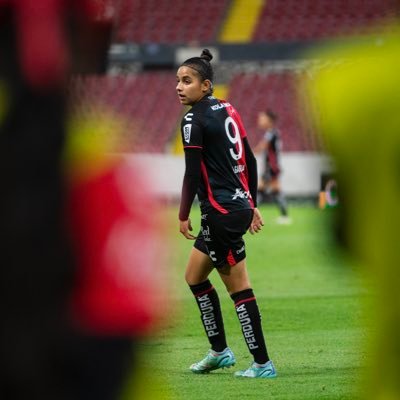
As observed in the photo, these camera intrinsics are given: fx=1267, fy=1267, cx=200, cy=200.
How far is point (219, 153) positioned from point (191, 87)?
42 centimetres

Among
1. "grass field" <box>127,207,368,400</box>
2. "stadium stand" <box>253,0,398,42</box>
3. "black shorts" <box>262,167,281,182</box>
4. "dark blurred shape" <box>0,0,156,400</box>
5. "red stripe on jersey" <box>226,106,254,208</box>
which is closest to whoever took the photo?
"dark blurred shape" <box>0,0,156,400</box>

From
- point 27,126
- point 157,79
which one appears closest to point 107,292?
point 27,126

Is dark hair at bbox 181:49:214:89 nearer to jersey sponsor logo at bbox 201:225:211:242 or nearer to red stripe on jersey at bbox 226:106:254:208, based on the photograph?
red stripe on jersey at bbox 226:106:254:208

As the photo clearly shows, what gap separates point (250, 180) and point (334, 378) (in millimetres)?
1291

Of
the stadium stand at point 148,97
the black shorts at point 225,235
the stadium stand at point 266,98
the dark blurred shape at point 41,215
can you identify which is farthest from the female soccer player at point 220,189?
the stadium stand at point 148,97

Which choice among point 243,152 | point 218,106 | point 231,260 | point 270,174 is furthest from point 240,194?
point 270,174

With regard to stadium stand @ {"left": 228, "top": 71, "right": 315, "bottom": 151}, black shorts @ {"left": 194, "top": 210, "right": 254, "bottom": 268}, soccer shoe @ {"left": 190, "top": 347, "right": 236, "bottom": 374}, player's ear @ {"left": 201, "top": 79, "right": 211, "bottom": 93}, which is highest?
stadium stand @ {"left": 228, "top": 71, "right": 315, "bottom": 151}

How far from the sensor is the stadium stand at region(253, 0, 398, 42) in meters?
37.2

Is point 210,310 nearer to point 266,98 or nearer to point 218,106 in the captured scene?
point 218,106

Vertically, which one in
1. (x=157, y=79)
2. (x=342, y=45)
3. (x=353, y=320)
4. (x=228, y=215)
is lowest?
(x=353, y=320)

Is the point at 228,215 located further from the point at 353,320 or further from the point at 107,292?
the point at 107,292

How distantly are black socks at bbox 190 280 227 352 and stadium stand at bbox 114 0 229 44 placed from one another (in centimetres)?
2943

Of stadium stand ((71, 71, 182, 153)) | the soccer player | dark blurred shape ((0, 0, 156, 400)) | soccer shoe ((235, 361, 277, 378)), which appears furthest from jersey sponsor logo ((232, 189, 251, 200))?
stadium stand ((71, 71, 182, 153))

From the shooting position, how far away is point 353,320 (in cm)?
1034
